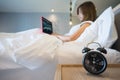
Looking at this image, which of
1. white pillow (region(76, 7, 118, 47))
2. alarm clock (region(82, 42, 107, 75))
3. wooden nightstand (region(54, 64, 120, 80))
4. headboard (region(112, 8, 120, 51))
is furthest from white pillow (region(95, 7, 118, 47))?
alarm clock (region(82, 42, 107, 75))

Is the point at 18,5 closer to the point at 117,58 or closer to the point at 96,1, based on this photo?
the point at 96,1

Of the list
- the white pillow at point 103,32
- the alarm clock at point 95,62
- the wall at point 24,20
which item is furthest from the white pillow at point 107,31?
the wall at point 24,20

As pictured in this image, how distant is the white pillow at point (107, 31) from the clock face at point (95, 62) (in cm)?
A: 50

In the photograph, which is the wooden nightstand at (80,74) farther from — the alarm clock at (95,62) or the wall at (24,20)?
the wall at (24,20)

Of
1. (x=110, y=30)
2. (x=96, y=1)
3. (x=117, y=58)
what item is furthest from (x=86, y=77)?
(x=96, y=1)

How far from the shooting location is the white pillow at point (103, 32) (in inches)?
51.6

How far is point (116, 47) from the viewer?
1.47m

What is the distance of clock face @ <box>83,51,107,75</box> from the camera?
32.4 inches

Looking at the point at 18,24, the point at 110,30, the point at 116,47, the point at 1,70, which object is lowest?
the point at 1,70

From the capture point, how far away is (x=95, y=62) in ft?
2.75

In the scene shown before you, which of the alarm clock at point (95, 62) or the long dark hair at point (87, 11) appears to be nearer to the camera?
the alarm clock at point (95, 62)

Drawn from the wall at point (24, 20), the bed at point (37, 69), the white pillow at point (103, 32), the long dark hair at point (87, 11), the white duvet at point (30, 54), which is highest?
the wall at point (24, 20)

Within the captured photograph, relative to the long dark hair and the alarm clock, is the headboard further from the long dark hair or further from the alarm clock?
the alarm clock

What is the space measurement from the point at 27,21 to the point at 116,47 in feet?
12.9
